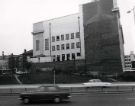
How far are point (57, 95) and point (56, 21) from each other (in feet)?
255

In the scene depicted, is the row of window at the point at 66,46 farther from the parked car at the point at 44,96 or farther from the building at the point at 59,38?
the parked car at the point at 44,96

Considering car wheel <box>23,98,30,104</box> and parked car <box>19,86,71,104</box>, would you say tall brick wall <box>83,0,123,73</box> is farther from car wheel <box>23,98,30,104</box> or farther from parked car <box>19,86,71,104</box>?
car wheel <box>23,98,30,104</box>

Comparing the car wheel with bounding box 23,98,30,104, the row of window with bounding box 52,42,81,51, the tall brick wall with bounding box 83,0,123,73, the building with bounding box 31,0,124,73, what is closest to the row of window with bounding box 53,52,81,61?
the building with bounding box 31,0,124,73

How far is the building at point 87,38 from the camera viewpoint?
7700 cm

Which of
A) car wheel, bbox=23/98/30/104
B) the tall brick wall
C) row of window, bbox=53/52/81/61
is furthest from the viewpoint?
row of window, bbox=53/52/81/61

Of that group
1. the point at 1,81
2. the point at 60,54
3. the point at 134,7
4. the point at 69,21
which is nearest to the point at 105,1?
the point at 69,21

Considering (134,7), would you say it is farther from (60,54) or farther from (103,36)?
(60,54)

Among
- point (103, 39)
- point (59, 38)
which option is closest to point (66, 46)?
point (59, 38)

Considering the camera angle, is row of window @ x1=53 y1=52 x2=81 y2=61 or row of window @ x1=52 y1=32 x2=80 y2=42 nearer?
row of window @ x1=53 y1=52 x2=81 y2=61

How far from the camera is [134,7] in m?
31.5

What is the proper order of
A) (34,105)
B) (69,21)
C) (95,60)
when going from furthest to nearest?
(69,21), (95,60), (34,105)

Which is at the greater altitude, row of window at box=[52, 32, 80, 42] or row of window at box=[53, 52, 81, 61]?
row of window at box=[52, 32, 80, 42]

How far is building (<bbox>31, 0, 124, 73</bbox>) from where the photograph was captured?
253ft

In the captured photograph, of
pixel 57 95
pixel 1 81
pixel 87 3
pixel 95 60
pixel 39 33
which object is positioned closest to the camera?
pixel 57 95
